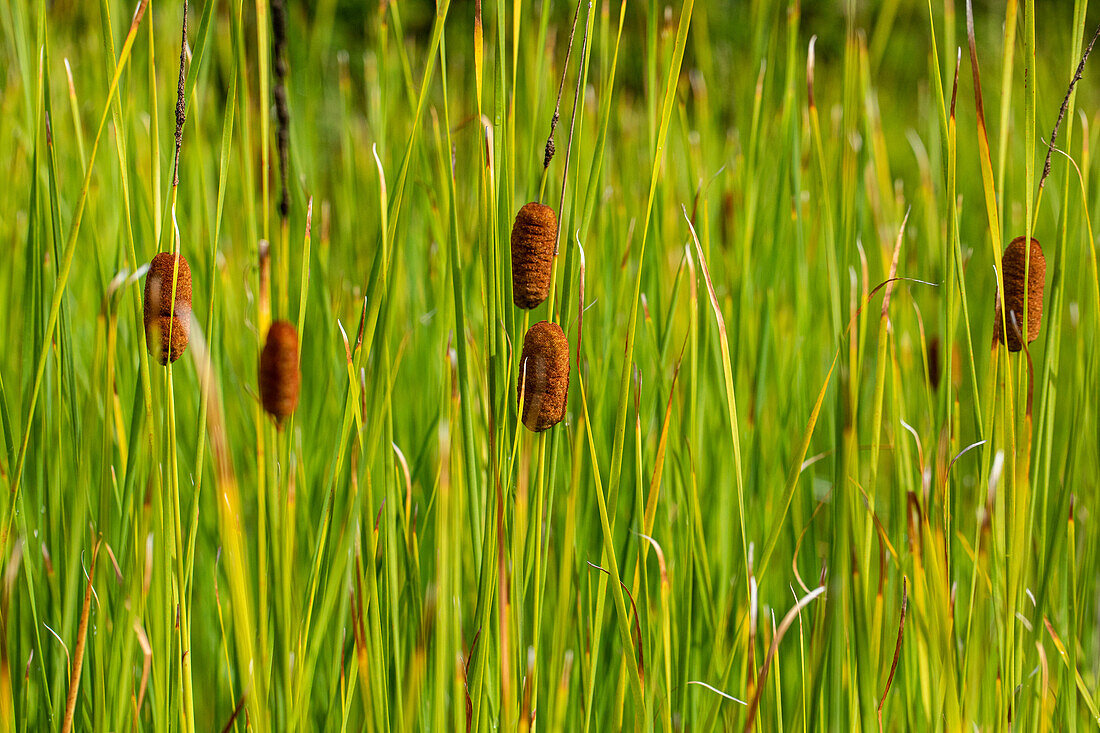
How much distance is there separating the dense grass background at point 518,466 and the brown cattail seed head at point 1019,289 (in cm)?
1

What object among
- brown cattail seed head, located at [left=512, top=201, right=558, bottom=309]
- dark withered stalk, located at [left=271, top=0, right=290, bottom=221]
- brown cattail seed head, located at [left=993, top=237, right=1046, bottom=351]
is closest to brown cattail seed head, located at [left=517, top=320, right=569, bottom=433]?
brown cattail seed head, located at [left=512, top=201, right=558, bottom=309]

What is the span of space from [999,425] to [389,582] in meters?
0.43

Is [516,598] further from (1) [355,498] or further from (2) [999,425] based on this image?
(2) [999,425]

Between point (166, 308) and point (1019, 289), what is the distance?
523 millimetres

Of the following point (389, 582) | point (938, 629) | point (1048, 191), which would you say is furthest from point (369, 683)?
point (1048, 191)

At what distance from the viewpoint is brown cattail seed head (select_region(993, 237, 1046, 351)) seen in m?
0.53

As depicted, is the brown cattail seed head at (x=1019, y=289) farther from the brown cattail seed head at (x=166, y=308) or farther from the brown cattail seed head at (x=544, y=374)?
the brown cattail seed head at (x=166, y=308)

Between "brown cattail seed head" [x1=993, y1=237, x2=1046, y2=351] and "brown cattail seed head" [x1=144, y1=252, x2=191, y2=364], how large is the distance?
492 mm

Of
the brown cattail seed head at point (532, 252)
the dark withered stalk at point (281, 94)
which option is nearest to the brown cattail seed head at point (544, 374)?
the brown cattail seed head at point (532, 252)

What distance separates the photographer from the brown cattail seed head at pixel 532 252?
0.43 metres

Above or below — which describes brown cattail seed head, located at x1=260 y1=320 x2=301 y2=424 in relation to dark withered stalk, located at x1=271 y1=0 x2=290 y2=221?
below

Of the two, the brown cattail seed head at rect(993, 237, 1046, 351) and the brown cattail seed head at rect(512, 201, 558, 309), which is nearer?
the brown cattail seed head at rect(512, 201, 558, 309)

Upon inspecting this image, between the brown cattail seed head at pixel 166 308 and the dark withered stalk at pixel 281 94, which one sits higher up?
the dark withered stalk at pixel 281 94

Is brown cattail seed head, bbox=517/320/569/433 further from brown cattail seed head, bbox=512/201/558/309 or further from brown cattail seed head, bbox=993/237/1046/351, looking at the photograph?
brown cattail seed head, bbox=993/237/1046/351
